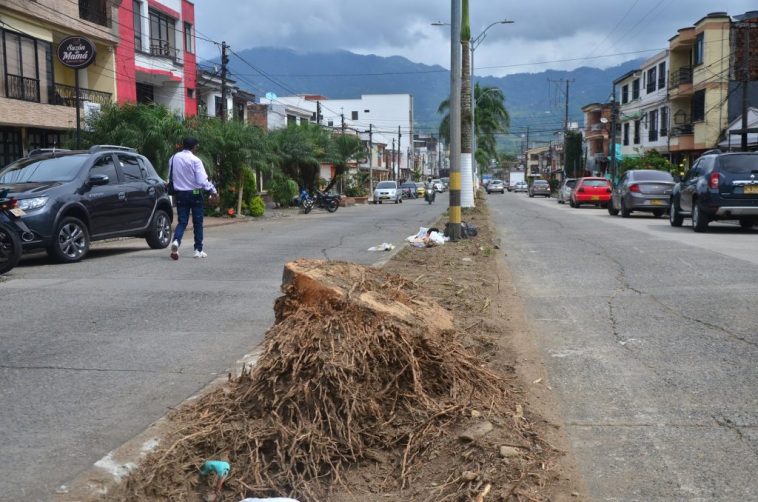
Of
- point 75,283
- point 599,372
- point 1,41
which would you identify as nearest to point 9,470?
point 599,372

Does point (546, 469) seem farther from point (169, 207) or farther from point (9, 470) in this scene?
point (169, 207)

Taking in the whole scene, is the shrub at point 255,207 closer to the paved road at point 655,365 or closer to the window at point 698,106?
the paved road at point 655,365

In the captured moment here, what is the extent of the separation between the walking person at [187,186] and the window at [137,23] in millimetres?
24016

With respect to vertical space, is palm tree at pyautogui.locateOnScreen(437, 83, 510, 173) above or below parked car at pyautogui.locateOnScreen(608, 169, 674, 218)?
above

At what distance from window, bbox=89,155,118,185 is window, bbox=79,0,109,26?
1875 cm

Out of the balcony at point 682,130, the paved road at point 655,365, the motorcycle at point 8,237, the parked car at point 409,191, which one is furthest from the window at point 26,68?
the parked car at point 409,191

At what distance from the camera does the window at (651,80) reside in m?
56.1

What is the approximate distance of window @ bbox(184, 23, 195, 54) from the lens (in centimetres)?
3878

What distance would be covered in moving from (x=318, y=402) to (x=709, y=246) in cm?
1171

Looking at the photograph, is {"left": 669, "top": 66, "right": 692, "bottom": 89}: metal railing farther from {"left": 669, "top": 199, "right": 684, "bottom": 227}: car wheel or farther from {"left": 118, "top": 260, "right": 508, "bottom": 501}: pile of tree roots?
{"left": 118, "top": 260, "right": 508, "bottom": 501}: pile of tree roots

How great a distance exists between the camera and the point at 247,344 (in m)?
6.32

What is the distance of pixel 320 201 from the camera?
3762 centimetres

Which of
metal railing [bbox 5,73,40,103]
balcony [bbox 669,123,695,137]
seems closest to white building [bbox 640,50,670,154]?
balcony [bbox 669,123,695,137]

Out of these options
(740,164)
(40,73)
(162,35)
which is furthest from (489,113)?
(740,164)
